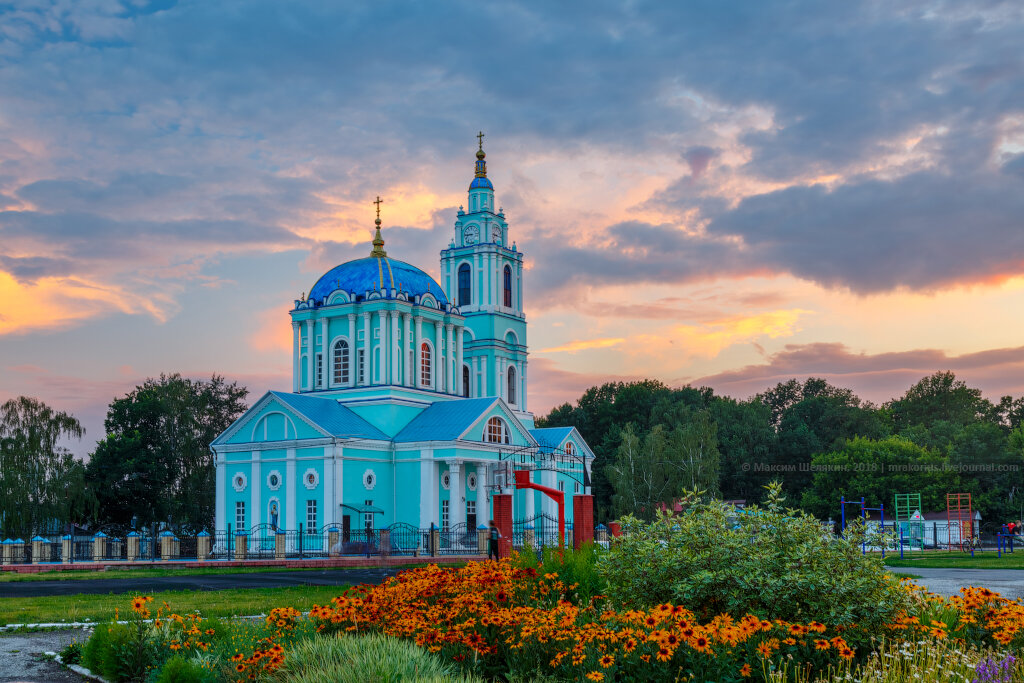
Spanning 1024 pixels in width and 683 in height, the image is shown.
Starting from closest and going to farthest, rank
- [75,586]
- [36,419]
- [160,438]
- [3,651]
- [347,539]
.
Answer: [3,651], [75,586], [347,539], [36,419], [160,438]

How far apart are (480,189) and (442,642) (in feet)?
198

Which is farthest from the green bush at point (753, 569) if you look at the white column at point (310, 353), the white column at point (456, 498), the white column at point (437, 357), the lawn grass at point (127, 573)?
the white column at point (437, 357)

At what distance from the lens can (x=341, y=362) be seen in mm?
53938

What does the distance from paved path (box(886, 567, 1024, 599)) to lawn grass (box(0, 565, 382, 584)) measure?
15.2 meters

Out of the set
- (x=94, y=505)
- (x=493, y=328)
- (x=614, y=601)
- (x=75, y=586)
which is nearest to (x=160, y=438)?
(x=94, y=505)

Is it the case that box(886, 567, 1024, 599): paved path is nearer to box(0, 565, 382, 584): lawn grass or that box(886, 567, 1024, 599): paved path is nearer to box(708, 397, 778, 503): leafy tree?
box(0, 565, 382, 584): lawn grass

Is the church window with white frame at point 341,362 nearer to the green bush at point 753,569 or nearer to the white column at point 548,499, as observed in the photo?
the white column at point 548,499

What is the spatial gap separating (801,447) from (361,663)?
7874 cm

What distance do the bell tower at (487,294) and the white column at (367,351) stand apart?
39.4 feet

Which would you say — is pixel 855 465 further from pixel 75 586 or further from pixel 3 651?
pixel 3 651

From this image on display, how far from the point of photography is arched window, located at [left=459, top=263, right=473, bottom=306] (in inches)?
2603

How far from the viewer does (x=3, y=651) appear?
38.5 feet

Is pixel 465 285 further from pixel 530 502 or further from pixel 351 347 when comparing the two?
pixel 530 502

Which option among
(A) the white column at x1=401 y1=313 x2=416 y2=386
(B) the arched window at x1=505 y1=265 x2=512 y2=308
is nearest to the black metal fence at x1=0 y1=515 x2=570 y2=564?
(A) the white column at x1=401 y1=313 x2=416 y2=386
